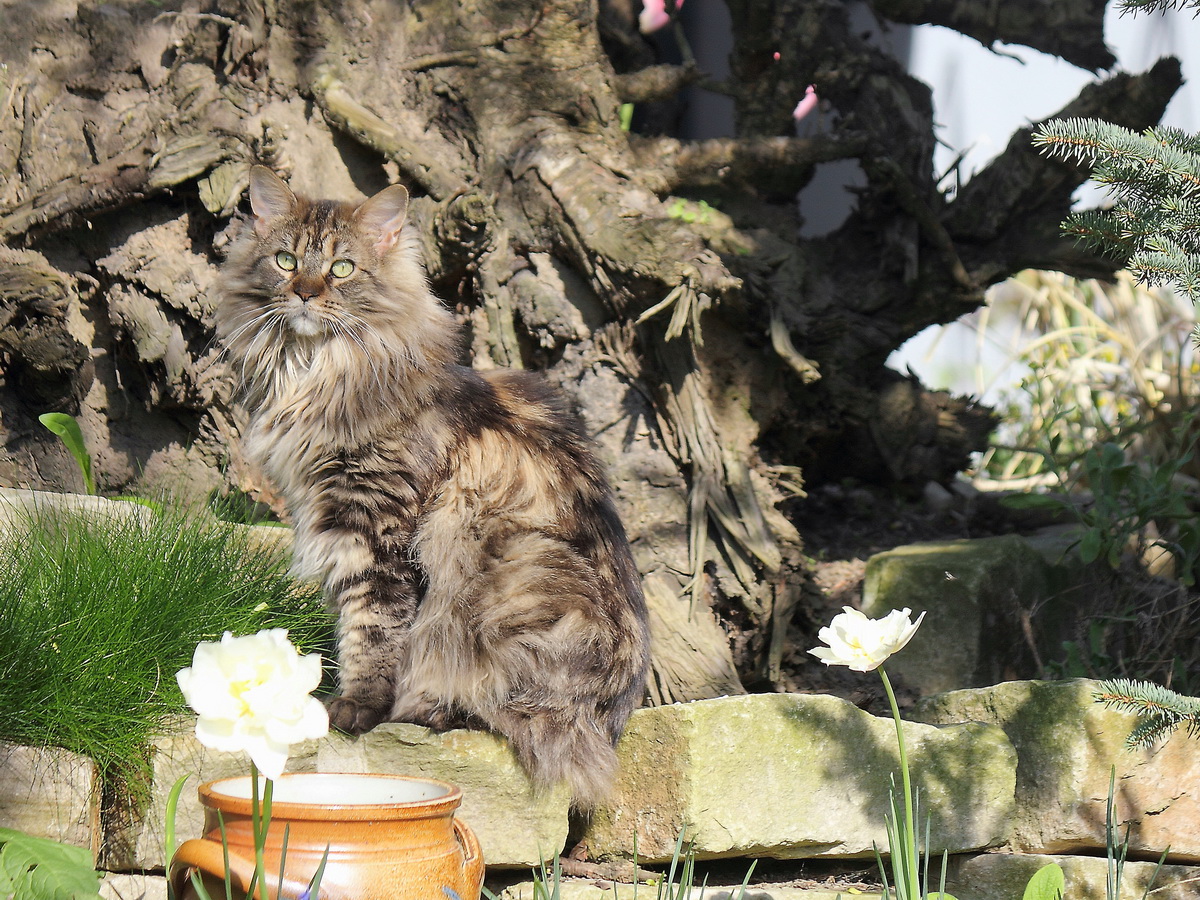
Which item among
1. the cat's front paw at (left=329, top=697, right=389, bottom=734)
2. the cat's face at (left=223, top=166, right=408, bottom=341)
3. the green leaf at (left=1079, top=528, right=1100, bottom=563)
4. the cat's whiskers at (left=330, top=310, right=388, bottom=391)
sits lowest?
the cat's front paw at (left=329, top=697, right=389, bottom=734)

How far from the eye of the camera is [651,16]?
517cm

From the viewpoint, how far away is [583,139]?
14.0 ft

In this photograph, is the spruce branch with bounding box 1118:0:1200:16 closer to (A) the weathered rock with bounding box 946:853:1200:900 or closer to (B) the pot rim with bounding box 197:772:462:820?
(A) the weathered rock with bounding box 946:853:1200:900

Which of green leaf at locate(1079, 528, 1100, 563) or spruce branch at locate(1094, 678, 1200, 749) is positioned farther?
green leaf at locate(1079, 528, 1100, 563)

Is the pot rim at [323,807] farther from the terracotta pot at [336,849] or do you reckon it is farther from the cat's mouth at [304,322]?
the cat's mouth at [304,322]

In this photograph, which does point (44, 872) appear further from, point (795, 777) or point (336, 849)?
point (795, 777)

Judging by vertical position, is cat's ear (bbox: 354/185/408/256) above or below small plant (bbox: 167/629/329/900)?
above

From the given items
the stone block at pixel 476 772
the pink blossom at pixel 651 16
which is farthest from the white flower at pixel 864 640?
the pink blossom at pixel 651 16

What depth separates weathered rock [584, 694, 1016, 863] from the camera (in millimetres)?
2535

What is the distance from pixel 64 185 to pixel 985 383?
552 centimetres

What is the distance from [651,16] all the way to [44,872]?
4.66 m

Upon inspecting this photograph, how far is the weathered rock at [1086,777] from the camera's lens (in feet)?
8.50

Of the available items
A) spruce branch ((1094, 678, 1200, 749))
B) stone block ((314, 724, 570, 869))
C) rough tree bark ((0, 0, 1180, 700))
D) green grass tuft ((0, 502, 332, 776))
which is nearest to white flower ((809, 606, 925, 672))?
spruce branch ((1094, 678, 1200, 749))

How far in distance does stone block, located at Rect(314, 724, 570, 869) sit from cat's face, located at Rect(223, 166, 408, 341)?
1152mm
